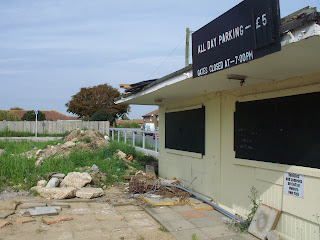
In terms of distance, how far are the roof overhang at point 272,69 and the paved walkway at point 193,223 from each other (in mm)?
2619

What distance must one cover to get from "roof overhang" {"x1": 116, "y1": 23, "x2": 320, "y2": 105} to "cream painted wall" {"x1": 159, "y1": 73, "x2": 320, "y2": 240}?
0.71 ft

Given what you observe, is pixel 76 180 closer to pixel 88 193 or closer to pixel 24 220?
pixel 88 193

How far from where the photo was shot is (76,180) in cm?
809

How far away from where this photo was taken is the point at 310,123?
14.0 feet

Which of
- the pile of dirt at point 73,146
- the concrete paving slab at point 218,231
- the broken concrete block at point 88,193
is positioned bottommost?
the concrete paving slab at point 218,231

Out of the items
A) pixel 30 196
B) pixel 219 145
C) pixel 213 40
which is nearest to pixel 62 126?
pixel 30 196

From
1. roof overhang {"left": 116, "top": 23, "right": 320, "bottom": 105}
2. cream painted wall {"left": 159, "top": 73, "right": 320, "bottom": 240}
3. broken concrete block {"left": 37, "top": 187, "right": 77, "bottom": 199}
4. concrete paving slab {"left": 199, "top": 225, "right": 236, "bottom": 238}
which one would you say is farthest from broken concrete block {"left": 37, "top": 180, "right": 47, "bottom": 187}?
concrete paving slab {"left": 199, "top": 225, "right": 236, "bottom": 238}

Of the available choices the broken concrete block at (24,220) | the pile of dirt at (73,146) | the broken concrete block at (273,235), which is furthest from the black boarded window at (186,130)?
the pile of dirt at (73,146)

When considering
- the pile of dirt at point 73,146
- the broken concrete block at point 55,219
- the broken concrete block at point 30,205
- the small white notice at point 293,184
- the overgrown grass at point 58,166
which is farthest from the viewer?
the pile of dirt at point 73,146

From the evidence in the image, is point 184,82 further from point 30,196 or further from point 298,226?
point 30,196

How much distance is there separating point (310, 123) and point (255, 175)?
1.52 m

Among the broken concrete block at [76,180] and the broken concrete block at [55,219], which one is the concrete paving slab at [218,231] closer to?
the broken concrete block at [55,219]

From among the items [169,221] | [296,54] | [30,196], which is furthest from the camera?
[30,196]

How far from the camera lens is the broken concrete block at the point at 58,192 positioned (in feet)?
24.0
